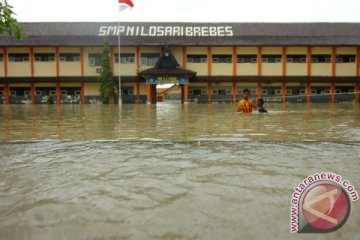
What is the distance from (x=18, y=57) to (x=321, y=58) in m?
31.6

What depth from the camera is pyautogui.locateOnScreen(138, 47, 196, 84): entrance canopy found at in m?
35.1

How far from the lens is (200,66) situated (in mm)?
37875

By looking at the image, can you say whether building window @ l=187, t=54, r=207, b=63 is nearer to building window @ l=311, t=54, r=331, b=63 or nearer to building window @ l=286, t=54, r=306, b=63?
building window @ l=286, t=54, r=306, b=63

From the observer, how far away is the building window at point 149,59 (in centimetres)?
3800

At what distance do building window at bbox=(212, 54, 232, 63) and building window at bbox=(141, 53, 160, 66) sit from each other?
5.89 meters

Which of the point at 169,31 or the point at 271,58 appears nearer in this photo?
the point at 271,58

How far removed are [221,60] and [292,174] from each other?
1372 inches

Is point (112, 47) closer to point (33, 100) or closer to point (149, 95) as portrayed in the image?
point (149, 95)

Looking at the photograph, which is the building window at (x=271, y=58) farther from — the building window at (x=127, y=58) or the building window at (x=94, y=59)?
the building window at (x=94, y=59)

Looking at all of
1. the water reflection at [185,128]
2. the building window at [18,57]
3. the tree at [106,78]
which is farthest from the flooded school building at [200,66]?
the water reflection at [185,128]

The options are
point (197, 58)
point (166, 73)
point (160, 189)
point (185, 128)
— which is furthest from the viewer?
point (197, 58)

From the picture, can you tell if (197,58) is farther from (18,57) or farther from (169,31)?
(18,57)

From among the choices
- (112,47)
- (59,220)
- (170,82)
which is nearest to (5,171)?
(59,220)
